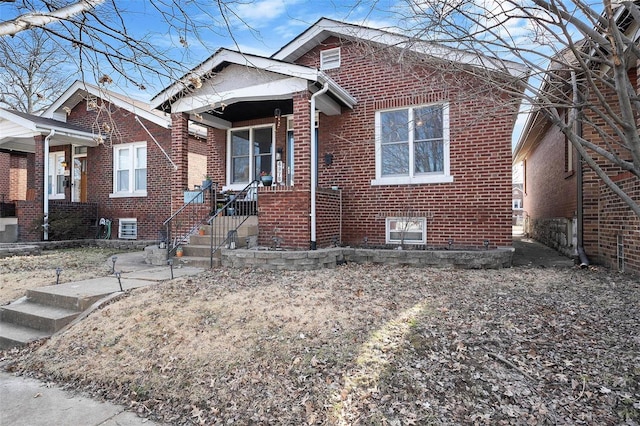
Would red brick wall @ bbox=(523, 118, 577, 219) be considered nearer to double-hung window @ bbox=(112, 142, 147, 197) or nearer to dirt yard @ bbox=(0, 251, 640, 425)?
dirt yard @ bbox=(0, 251, 640, 425)

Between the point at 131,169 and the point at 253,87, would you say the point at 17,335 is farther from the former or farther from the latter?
the point at 131,169

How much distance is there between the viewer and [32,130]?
12.3 metres

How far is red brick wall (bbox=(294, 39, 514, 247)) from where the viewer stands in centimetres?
790

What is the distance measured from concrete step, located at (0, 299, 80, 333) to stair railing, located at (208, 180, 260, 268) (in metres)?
2.80

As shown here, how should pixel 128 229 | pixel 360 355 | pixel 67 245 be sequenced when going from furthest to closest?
1. pixel 128 229
2. pixel 67 245
3. pixel 360 355

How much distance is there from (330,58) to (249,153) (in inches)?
132

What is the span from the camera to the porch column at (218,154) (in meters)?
11.1

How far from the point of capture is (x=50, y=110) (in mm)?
14594

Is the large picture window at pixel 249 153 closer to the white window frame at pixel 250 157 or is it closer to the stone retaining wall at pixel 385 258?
the white window frame at pixel 250 157

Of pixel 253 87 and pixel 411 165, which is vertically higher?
pixel 253 87

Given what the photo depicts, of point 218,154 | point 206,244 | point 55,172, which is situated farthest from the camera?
point 55,172

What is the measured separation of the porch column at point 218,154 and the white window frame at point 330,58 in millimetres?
3429

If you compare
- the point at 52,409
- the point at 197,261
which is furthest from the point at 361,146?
the point at 52,409

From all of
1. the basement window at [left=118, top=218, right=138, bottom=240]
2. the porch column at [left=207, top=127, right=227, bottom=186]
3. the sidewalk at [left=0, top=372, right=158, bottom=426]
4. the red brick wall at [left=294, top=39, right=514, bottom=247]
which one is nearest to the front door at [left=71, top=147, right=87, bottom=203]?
the basement window at [left=118, top=218, right=138, bottom=240]
